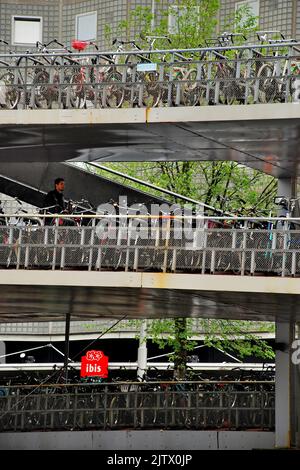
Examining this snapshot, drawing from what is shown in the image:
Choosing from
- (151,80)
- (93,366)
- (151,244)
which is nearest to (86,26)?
(93,366)

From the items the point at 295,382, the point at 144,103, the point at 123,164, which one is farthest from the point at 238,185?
the point at 144,103

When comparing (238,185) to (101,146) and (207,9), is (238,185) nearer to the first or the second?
(207,9)

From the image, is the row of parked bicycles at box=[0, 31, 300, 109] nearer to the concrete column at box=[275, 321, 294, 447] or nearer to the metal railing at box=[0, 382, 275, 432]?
the concrete column at box=[275, 321, 294, 447]

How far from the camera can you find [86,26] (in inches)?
2206

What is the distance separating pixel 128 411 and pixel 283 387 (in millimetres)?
3439

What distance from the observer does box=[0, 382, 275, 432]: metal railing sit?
36.3 m

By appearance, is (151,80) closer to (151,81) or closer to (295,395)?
(151,81)

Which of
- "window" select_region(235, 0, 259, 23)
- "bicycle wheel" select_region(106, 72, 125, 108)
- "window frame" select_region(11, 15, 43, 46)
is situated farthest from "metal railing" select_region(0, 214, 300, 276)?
"window frame" select_region(11, 15, 43, 46)

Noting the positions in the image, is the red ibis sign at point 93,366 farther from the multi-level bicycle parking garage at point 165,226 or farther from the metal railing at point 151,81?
the metal railing at point 151,81

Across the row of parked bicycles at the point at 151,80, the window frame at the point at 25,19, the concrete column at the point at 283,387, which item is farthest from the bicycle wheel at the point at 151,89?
the window frame at the point at 25,19

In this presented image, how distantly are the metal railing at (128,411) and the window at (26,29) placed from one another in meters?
22.4

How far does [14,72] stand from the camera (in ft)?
109

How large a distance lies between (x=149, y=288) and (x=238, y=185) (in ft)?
42.1

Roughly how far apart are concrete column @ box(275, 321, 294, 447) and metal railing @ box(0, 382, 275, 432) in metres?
0.90
